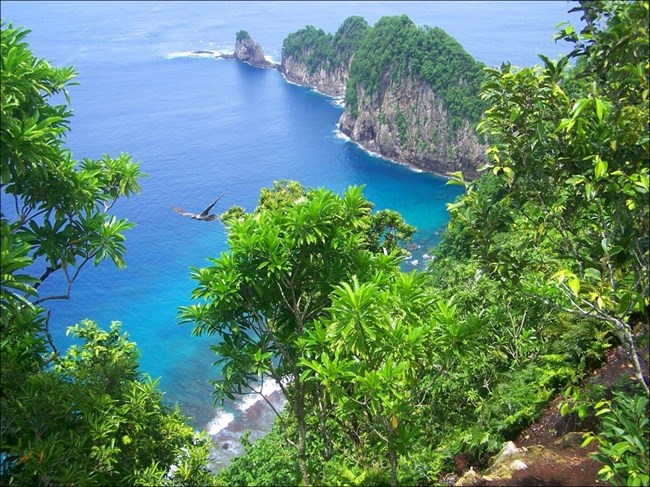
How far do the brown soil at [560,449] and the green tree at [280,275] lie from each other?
3881 mm

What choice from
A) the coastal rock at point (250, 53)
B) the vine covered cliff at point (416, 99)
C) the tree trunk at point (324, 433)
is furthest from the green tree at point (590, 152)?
the coastal rock at point (250, 53)

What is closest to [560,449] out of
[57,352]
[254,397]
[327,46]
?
[57,352]

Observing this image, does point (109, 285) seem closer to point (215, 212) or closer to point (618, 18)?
point (215, 212)

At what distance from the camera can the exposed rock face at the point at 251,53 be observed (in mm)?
119500

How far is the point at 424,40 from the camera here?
8212 centimetres

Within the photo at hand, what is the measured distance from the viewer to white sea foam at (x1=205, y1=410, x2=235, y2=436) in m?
31.3

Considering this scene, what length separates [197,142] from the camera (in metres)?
74.2

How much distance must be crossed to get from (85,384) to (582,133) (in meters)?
8.55

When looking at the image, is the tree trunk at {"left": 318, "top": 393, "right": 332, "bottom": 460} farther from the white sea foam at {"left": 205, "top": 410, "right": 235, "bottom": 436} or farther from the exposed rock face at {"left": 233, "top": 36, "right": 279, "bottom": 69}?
the exposed rock face at {"left": 233, "top": 36, "right": 279, "bottom": 69}

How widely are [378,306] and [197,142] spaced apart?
69.8 meters

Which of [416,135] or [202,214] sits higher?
[416,135]

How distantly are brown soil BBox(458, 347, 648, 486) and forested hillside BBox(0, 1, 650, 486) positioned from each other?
268mm

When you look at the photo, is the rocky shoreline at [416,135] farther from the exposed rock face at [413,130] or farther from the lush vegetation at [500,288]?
the lush vegetation at [500,288]

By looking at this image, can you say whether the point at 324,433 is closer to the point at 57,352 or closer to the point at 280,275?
the point at 280,275
